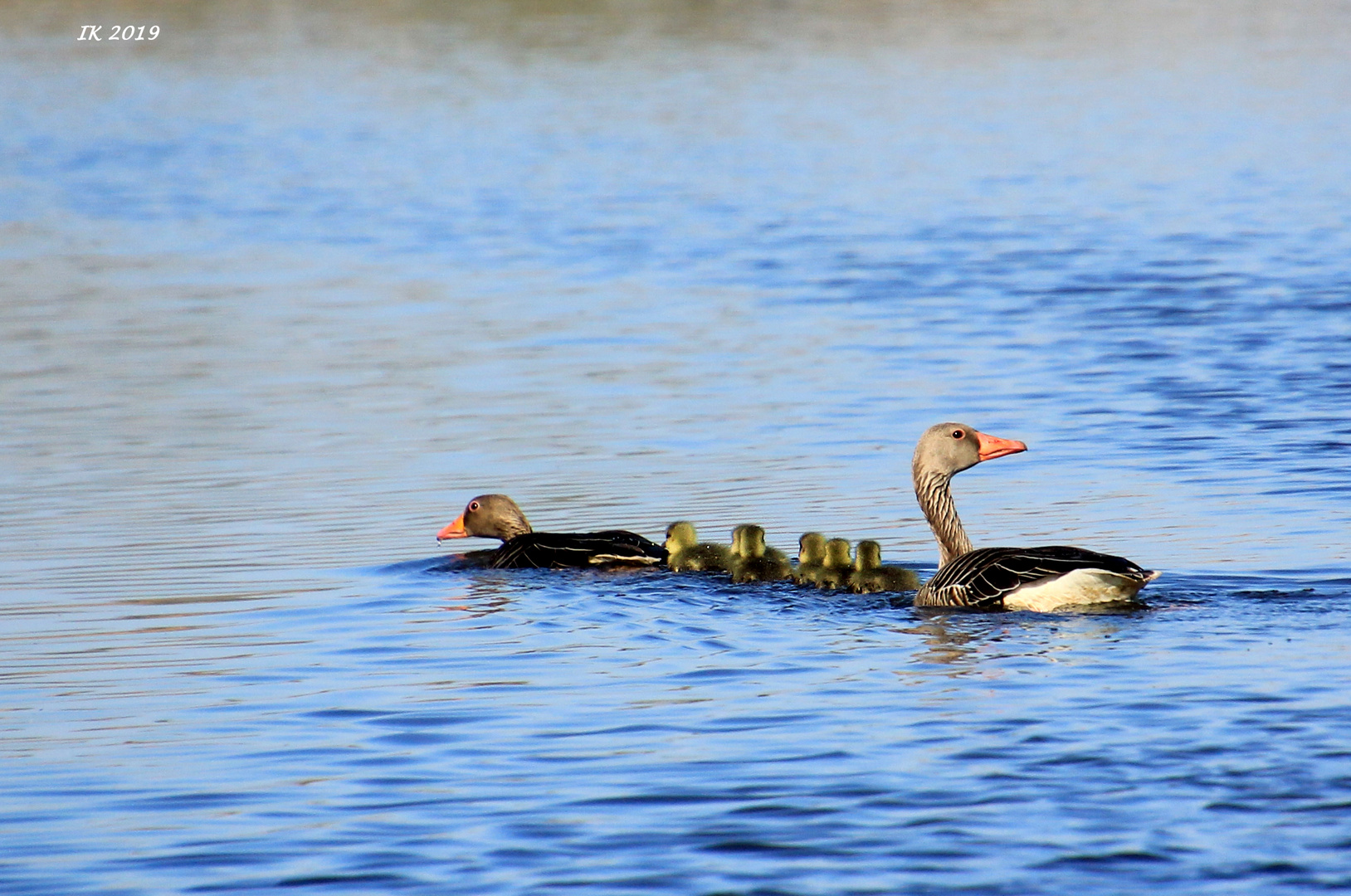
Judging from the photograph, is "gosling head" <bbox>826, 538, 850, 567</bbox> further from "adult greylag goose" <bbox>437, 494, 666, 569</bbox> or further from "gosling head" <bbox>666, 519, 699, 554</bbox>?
"adult greylag goose" <bbox>437, 494, 666, 569</bbox>

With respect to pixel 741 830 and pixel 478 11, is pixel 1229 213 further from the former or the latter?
pixel 478 11

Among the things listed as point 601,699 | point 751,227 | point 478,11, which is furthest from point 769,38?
point 601,699

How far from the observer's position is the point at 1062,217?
3244 centimetres

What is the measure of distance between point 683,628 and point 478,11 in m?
75.8

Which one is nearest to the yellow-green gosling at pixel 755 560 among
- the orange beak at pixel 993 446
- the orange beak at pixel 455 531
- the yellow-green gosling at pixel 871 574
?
the yellow-green gosling at pixel 871 574

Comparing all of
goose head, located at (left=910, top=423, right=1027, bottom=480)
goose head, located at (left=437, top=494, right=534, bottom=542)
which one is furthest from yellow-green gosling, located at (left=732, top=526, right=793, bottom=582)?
goose head, located at (left=437, top=494, right=534, bottom=542)

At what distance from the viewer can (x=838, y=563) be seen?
41.9 ft

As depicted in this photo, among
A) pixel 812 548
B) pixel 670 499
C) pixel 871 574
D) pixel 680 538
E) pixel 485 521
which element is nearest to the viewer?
pixel 871 574

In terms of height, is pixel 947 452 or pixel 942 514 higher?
pixel 947 452

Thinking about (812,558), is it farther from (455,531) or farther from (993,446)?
(455,531)

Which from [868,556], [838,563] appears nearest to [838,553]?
[838,563]

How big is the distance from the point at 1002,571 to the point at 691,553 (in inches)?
88.7

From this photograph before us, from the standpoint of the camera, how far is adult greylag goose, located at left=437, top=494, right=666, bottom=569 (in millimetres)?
13484

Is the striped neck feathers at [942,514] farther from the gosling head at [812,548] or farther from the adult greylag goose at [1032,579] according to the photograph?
the gosling head at [812,548]
